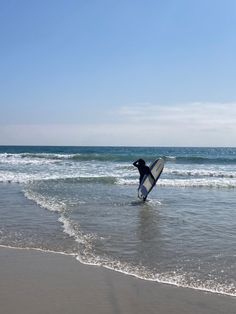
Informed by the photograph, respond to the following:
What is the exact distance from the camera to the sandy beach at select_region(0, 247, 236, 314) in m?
4.71

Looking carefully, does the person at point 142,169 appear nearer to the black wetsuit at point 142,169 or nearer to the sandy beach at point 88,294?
the black wetsuit at point 142,169

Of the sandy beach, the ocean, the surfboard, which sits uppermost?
the surfboard

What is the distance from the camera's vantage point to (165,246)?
752cm

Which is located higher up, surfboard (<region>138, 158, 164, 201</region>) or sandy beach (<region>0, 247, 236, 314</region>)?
surfboard (<region>138, 158, 164, 201</region>)

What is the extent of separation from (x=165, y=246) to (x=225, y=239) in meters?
1.21

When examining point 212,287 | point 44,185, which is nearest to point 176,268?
point 212,287

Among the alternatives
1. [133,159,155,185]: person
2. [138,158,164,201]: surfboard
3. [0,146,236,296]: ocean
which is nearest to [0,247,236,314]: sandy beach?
[0,146,236,296]: ocean

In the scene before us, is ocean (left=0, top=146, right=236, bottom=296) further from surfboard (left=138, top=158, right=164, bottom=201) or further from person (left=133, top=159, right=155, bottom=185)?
person (left=133, top=159, right=155, bottom=185)

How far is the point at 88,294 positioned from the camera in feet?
16.8

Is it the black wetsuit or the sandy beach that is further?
the black wetsuit

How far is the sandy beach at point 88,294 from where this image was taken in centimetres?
471

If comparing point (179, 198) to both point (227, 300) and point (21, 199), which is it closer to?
point (21, 199)

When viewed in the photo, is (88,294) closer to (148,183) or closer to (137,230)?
(137,230)

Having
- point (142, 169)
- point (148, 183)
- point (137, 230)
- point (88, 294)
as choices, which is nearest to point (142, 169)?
point (142, 169)
